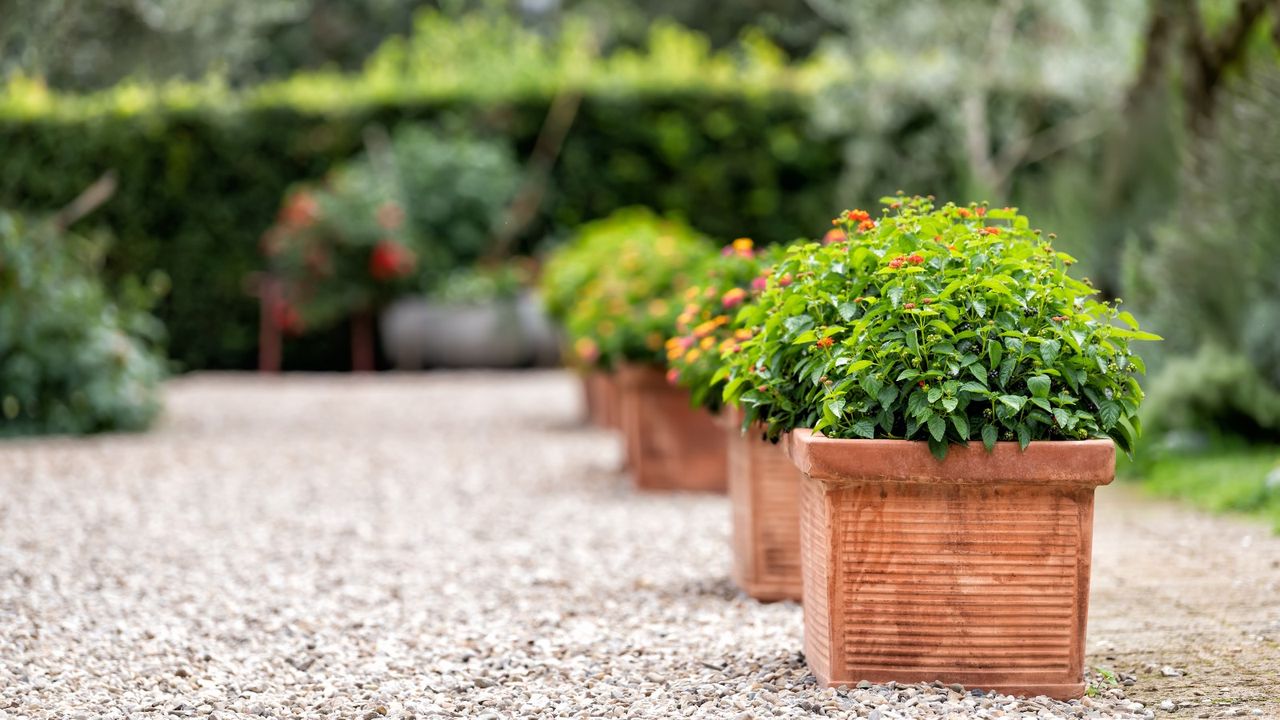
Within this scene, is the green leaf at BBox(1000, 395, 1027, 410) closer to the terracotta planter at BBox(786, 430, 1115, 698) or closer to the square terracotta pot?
the terracotta planter at BBox(786, 430, 1115, 698)

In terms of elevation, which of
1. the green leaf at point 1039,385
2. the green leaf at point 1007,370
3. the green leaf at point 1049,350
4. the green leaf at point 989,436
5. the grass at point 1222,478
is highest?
the green leaf at point 1049,350

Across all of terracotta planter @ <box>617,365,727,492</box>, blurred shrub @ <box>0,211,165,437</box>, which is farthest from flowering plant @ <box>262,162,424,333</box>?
terracotta planter @ <box>617,365,727,492</box>

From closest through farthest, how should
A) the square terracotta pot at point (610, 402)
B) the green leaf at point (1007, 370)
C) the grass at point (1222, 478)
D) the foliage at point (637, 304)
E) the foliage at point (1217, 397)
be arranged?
the green leaf at point (1007, 370) < the grass at point (1222, 478) < the foliage at point (1217, 397) < the foliage at point (637, 304) < the square terracotta pot at point (610, 402)

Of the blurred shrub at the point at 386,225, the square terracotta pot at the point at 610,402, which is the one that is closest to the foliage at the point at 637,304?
the square terracotta pot at the point at 610,402

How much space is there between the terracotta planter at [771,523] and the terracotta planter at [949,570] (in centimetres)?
112

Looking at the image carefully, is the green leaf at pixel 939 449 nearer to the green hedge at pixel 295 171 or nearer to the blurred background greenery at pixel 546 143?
the blurred background greenery at pixel 546 143

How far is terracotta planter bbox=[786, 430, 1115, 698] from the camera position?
273 centimetres

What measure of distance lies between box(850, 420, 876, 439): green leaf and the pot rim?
0.04 m

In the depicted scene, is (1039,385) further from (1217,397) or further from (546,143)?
(546,143)

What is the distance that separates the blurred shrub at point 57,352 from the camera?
7531 mm

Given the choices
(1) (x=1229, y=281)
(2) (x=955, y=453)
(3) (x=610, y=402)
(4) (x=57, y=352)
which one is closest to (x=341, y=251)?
(4) (x=57, y=352)

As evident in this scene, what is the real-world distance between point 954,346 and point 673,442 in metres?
3.28

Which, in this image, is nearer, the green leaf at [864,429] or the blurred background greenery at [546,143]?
the green leaf at [864,429]

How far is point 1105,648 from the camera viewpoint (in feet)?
10.7
